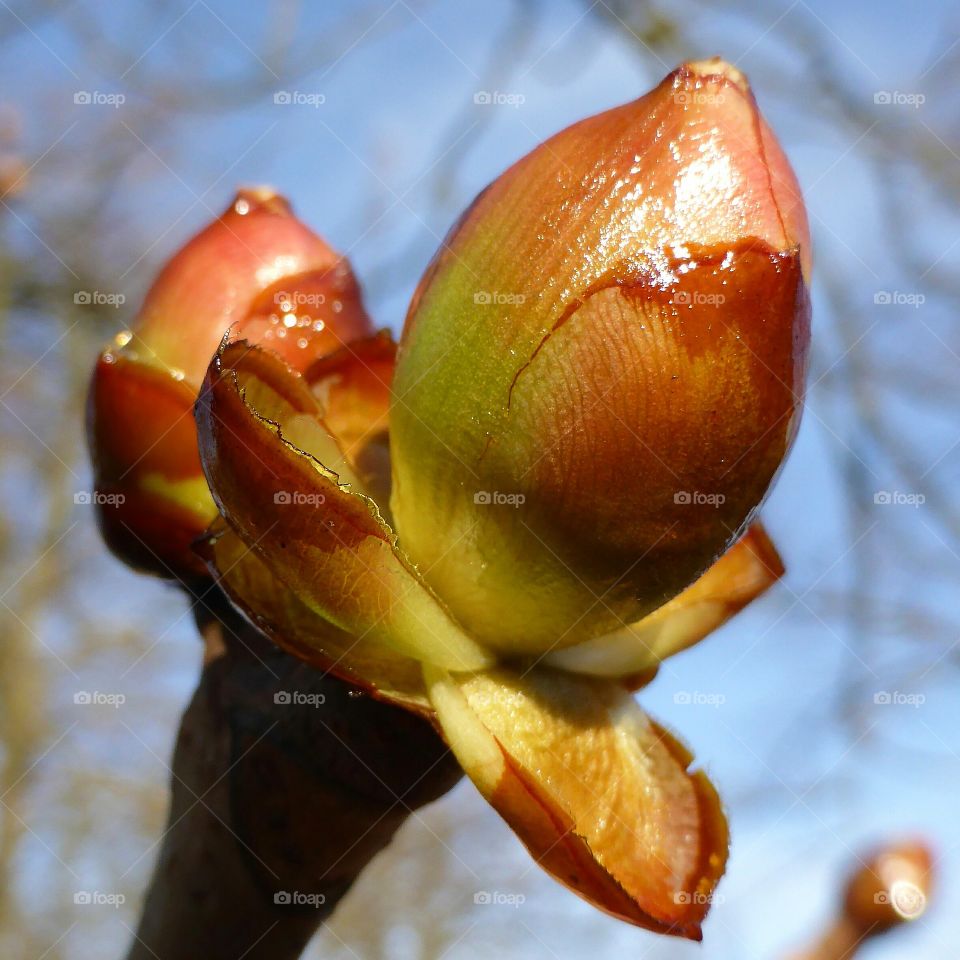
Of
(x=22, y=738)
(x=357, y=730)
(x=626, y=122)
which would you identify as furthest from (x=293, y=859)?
(x=22, y=738)

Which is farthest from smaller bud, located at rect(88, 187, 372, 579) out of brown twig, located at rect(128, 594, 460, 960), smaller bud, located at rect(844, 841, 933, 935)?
smaller bud, located at rect(844, 841, 933, 935)

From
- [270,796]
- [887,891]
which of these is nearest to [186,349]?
[270,796]

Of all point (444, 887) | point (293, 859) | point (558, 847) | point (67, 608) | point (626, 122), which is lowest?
point (444, 887)

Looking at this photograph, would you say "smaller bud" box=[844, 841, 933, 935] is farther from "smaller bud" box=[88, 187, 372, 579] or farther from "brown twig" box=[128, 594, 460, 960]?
"smaller bud" box=[88, 187, 372, 579]

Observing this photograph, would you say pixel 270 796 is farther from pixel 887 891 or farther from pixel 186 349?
pixel 887 891

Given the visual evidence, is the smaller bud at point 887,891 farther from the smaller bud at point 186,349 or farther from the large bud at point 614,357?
the smaller bud at point 186,349

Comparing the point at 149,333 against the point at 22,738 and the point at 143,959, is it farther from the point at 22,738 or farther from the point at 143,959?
the point at 22,738

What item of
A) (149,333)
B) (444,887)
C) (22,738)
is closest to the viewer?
(149,333)
